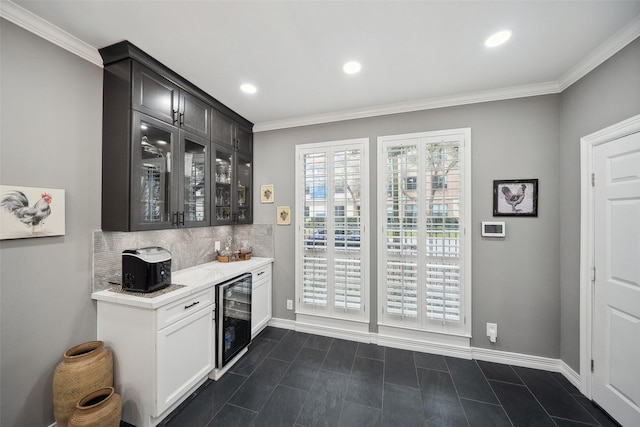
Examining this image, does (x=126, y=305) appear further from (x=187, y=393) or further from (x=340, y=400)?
(x=340, y=400)

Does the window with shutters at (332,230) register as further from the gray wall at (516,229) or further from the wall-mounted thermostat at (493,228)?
the wall-mounted thermostat at (493,228)

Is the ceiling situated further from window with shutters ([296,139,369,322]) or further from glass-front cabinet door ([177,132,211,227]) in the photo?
window with shutters ([296,139,369,322])

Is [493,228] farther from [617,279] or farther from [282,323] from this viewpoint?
[282,323]

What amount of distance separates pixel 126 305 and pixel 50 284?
47 centimetres

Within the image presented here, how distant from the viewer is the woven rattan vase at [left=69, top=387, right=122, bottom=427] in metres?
1.28

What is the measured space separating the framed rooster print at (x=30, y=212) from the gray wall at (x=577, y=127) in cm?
389

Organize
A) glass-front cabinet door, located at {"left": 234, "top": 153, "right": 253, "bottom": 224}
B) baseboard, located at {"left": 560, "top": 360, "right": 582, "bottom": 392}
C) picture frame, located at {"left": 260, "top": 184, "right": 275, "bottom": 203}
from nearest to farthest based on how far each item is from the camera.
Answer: baseboard, located at {"left": 560, "top": 360, "right": 582, "bottom": 392} → glass-front cabinet door, located at {"left": 234, "top": 153, "right": 253, "bottom": 224} → picture frame, located at {"left": 260, "top": 184, "right": 275, "bottom": 203}

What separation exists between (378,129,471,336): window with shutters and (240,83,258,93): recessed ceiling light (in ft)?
4.75

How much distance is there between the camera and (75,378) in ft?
4.59

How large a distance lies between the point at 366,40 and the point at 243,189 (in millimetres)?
2140

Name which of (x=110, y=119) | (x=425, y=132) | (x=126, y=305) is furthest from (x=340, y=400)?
(x=110, y=119)

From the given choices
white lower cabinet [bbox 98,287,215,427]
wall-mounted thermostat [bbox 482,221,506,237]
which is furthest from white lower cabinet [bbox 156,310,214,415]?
wall-mounted thermostat [bbox 482,221,506,237]

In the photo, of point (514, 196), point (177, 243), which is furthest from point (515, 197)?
point (177, 243)

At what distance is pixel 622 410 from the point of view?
1.58 m
